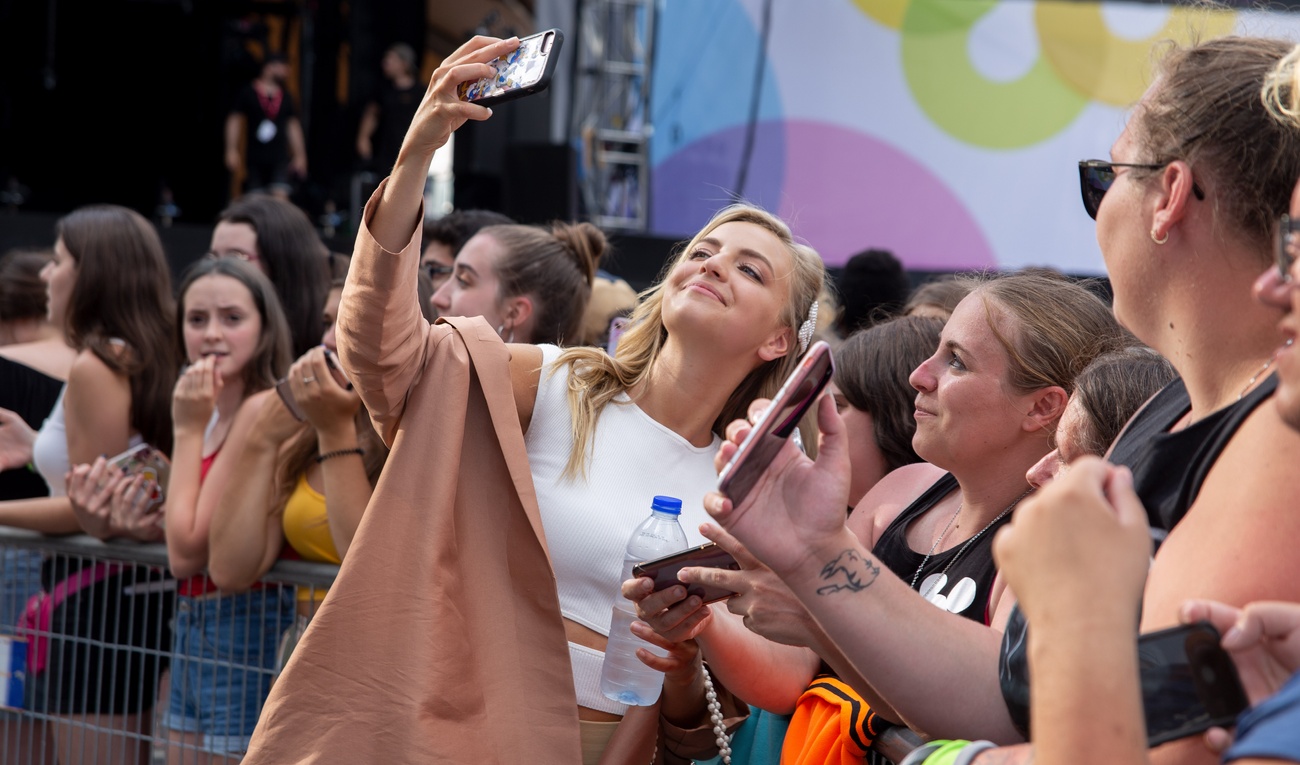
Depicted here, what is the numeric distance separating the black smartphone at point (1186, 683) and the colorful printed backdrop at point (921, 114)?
243 inches

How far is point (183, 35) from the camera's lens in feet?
41.0

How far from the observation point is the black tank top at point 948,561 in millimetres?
2051

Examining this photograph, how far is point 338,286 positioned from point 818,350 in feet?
8.90

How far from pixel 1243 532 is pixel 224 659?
2.66 meters

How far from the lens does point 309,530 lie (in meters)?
3.12

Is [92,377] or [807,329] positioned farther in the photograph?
[92,377]

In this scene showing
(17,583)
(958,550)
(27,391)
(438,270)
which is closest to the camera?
(958,550)

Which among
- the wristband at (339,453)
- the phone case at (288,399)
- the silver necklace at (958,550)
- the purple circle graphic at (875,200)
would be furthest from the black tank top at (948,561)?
the purple circle graphic at (875,200)

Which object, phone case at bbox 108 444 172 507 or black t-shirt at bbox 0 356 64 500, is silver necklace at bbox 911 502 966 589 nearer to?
phone case at bbox 108 444 172 507

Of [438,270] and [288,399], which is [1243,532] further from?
[438,270]

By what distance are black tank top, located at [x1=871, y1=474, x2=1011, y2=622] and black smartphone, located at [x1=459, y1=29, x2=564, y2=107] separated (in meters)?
1.04

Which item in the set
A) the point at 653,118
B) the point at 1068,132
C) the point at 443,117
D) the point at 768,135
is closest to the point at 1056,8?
the point at 1068,132

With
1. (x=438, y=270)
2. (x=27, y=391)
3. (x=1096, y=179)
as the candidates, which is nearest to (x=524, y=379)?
(x=1096, y=179)

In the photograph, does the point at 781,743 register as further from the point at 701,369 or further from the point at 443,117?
the point at 443,117
